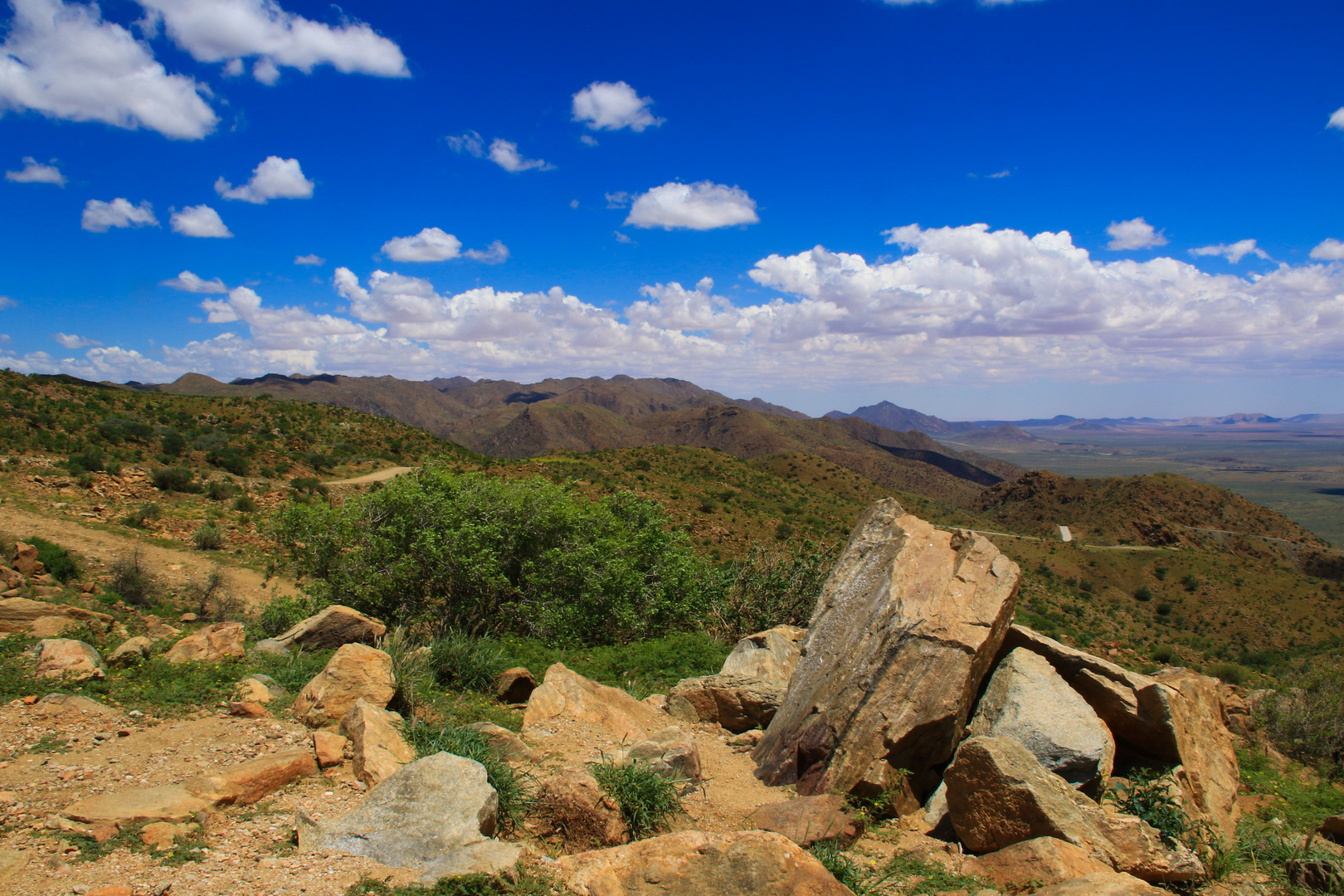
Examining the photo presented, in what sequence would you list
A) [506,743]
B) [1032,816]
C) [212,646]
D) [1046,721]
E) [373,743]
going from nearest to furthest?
1. [1032,816]
2. [373,743]
3. [506,743]
4. [1046,721]
5. [212,646]

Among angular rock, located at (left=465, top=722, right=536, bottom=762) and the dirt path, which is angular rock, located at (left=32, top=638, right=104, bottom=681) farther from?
the dirt path

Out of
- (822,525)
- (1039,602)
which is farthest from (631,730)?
(1039,602)

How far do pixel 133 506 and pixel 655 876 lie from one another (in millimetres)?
28447

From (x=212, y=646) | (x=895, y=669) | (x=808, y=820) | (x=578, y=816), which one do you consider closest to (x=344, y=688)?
(x=578, y=816)

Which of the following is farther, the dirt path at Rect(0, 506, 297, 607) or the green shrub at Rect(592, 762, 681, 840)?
the dirt path at Rect(0, 506, 297, 607)

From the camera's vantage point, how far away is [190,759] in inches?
267

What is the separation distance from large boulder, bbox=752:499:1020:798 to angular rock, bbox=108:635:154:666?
9104mm

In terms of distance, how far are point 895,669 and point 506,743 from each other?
4.81m

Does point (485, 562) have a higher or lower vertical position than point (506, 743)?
higher

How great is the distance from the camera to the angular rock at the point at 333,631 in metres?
10.6

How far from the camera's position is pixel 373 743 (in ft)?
22.5

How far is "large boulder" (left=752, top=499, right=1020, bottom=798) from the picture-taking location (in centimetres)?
780

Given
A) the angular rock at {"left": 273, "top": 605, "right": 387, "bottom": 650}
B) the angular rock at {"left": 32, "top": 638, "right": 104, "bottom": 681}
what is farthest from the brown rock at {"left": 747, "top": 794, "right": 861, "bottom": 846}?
the angular rock at {"left": 32, "top": 638, "right": 104, "bottom": 681}

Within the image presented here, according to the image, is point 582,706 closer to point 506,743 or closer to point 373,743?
point 506,743
